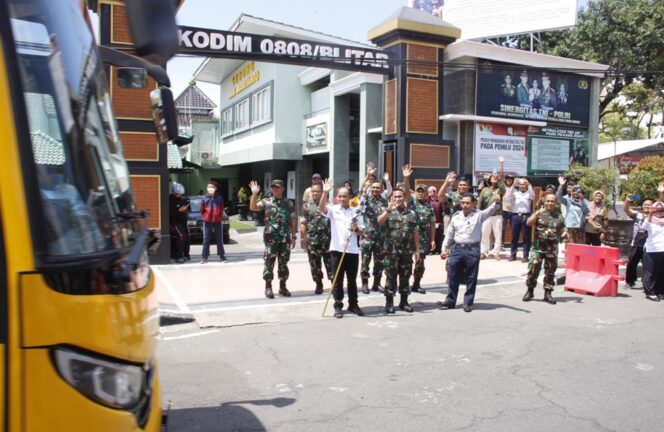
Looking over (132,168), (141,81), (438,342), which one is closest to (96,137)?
(141,81)

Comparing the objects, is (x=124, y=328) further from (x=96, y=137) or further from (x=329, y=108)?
(x=329, y=108)

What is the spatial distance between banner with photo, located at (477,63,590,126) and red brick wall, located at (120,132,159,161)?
840cm

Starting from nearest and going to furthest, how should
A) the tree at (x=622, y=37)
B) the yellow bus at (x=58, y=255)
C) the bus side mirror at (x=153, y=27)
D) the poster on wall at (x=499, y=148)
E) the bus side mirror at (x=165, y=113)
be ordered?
the yellow bus at (x=58, y=255)
the bus side mirror at (x=153, y=27)
the bus side mirror at (x=165, y=113)
the poster on wall at (x=499, y=148)
the tree at (x=622, y=37)

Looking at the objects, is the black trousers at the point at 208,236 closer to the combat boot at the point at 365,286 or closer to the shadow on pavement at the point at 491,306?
the combat boot at the point at 365,286

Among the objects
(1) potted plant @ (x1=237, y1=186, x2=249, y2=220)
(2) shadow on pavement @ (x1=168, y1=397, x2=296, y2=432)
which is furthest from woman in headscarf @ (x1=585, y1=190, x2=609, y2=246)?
(1) potted plant @ (x1=237, y1=186, x2=249, y2=220)

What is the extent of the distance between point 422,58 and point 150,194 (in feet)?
24.0

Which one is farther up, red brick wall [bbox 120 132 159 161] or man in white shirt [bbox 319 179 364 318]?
red brick wall [bbox 120 132 159 161]

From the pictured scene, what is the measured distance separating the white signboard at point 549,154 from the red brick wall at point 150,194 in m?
10.3

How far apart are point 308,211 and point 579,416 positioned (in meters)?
5.36

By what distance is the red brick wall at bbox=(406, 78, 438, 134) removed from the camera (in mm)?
13945

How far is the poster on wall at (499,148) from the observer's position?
Result: 15055 mm

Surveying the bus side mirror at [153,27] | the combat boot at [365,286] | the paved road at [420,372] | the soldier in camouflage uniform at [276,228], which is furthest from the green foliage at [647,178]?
the bus side mirror at [153,27]

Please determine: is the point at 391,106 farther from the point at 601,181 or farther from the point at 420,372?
the point at 420,372

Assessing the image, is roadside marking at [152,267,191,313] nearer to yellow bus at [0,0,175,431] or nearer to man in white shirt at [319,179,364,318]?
man in white shirt at [319,179,364,318]
